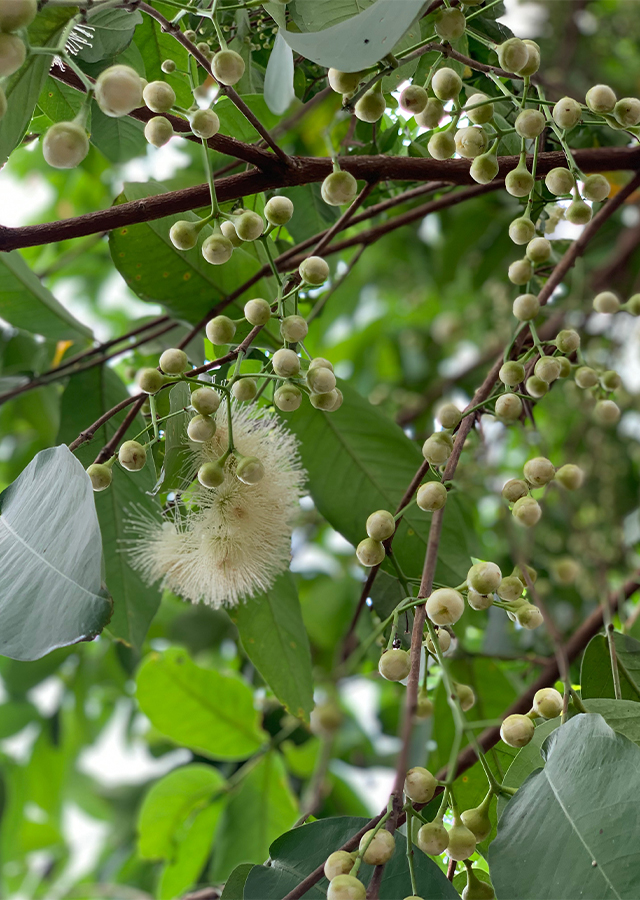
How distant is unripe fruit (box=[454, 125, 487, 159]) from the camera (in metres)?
0.51

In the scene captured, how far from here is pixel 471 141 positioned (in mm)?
513

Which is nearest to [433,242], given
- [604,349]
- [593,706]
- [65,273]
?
[604,349]

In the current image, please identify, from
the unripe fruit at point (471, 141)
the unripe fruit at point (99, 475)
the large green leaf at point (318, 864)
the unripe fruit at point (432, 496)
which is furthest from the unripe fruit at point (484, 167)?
the large green leaf at point (318, 864)

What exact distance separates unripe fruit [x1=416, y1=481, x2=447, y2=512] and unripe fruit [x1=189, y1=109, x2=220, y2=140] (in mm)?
255

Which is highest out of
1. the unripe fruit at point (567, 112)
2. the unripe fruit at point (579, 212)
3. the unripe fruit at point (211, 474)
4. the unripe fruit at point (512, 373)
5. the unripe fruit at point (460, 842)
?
the unripe fruit at point (567, 112)

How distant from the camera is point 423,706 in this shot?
433mm

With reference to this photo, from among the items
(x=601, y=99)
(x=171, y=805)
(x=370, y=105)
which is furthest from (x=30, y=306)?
(x=171, y=805)

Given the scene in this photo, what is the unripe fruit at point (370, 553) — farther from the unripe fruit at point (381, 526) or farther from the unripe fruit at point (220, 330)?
the unripe fruit at point (220, 330)

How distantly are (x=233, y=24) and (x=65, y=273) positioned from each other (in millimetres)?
1151

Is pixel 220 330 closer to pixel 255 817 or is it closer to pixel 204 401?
pixel 204 401

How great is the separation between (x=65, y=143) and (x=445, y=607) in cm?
31

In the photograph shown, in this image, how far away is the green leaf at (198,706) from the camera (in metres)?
1.09

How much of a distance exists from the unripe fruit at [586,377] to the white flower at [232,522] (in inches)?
9.9

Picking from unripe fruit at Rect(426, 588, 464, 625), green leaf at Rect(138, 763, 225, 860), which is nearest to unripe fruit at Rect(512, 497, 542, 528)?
unripe fruit at Rect(426, 588, 464, 625)
